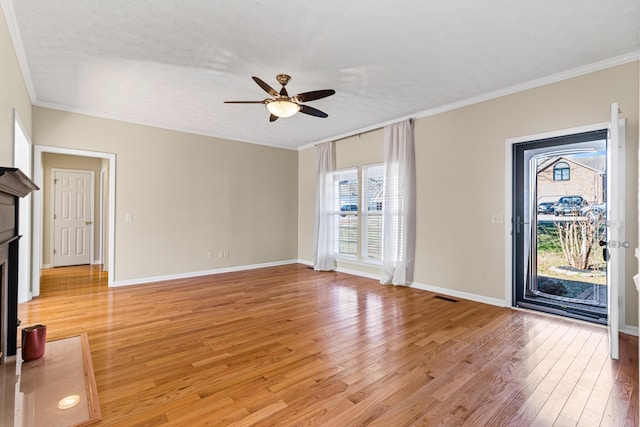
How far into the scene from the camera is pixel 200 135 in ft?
18.2

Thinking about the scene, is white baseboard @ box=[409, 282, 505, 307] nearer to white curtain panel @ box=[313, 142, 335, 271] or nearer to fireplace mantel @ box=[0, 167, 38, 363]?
white curtain panel @ box=[313, 142, 335, 271]

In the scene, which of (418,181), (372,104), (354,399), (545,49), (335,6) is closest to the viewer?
(354,399)

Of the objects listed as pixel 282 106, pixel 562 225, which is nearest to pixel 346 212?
pixel 282 106

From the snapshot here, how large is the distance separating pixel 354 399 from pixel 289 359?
0.69 meters

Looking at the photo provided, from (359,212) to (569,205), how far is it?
3058 millimetres

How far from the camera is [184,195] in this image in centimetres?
538

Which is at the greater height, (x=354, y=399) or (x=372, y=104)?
(x=372, y=104)

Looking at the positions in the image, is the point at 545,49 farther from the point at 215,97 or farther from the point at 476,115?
the point at 215,97

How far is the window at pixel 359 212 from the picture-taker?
17.7 ft

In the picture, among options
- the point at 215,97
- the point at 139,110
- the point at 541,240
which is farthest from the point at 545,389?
the point at 139,110

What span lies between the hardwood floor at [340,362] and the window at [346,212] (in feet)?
6.26

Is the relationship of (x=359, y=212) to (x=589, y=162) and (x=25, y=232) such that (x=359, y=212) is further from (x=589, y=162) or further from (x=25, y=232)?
(x=25, y=232)

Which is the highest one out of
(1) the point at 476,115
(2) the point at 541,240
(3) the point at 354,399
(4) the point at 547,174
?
(1) the point at 476,115

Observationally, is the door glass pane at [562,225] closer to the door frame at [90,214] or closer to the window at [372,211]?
the window at [372,211]
